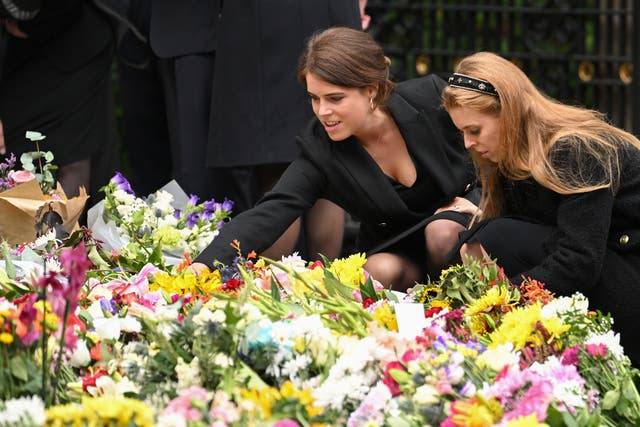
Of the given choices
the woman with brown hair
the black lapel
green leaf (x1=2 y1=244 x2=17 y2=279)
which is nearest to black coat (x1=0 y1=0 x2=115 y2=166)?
the woman with brown hair

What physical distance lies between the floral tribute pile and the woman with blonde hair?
1.51 ft

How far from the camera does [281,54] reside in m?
4.19

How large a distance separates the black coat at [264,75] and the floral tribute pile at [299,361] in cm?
155

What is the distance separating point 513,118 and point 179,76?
1581 mm

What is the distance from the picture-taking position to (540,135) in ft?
10.4

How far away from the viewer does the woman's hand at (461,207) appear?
367 cm

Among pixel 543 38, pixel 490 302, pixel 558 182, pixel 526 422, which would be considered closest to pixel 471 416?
pixel 526 422

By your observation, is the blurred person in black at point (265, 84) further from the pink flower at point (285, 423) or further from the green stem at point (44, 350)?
the pink flower at point (285, 423)

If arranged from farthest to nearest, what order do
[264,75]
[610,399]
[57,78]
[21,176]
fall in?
[57,78]
[264,75]
[21,176]
[610,399]

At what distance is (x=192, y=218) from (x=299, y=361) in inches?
61.6

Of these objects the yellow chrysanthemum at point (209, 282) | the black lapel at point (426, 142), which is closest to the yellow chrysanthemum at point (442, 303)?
the yellow chrysanthemum at point (209, 282)

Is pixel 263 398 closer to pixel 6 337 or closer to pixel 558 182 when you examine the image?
pixel 6 337

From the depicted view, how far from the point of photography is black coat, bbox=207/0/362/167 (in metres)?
4.17

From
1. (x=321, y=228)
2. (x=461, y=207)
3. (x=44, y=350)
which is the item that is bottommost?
(x=321, y=228)
